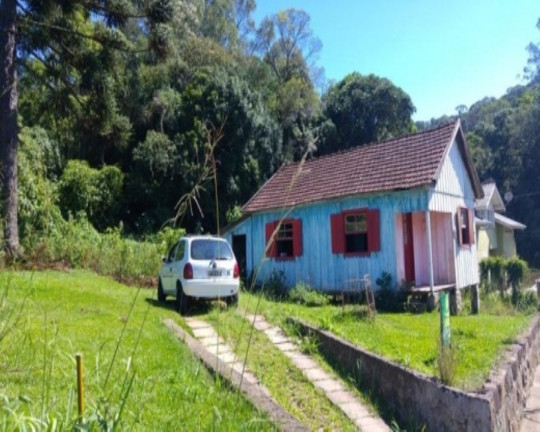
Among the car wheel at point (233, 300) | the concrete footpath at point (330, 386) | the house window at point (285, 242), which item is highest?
the house window at point (285, 242)

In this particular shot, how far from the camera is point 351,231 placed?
16.6 m

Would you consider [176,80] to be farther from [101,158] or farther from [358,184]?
[358,184]

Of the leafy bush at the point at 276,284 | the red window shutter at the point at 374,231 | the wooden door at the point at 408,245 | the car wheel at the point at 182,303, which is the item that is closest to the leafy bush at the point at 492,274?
the wooden door at the point at 408,245

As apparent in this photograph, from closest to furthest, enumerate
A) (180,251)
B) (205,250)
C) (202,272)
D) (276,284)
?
1. (202,272)
2. (205,250)
3. (180,251)
4. (276,284)

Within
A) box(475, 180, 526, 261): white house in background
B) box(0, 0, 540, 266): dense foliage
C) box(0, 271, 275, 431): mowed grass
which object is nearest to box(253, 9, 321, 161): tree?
box(0, 0, 540, 266): dense foliage

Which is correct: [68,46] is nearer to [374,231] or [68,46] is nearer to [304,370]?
[374,231]

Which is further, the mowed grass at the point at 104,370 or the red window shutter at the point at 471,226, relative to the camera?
the red window shutter at the point at 471,226

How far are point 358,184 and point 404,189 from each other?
7.02ft

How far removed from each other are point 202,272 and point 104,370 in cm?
551

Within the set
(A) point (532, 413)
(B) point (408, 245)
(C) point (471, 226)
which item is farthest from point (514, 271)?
(A) point (532, 413)

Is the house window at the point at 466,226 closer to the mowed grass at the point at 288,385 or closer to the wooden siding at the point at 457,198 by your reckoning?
the wooden siding at the point at 457,198

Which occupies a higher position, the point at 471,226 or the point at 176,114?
the point at 176,114

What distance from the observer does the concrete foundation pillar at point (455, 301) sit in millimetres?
15719

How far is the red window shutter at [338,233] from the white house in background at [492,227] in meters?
12.8
